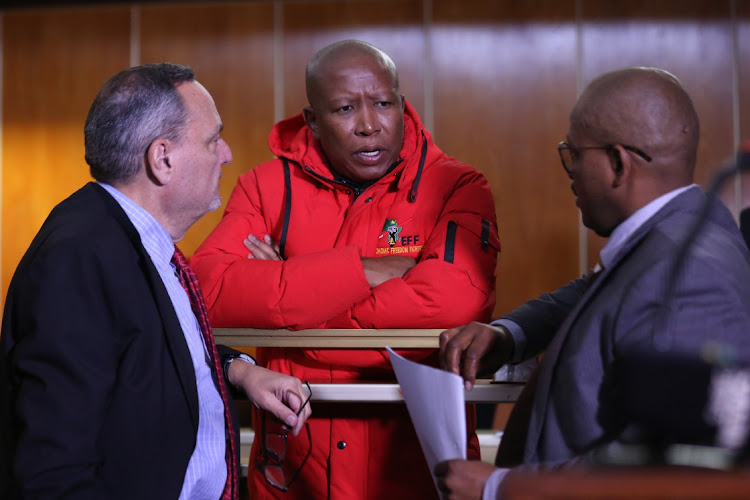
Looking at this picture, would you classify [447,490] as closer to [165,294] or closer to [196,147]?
[165,294]

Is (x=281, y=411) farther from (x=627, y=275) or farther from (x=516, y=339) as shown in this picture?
(x=627, y=275)

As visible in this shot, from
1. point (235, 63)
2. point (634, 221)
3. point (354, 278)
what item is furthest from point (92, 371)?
point (235, 63)

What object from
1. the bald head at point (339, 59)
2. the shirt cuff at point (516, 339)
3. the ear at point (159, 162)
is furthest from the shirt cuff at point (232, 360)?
the bald head at point (339, 59)

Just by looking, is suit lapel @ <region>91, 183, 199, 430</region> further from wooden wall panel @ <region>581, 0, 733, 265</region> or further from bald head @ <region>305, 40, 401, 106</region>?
wooden wall panel @ <region>581, 0, 733, 265</region>

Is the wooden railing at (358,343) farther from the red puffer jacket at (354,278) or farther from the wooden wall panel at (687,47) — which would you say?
the wooden wall panel at (687,47)

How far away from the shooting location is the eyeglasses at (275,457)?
1.92m

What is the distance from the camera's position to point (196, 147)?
1695 mm

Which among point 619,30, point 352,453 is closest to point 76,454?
point 352,453

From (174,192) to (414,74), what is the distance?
3.96 metres

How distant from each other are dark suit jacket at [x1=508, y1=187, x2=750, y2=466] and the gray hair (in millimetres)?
891

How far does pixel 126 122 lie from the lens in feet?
5.23

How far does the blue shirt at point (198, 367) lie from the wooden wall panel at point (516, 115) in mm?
3814

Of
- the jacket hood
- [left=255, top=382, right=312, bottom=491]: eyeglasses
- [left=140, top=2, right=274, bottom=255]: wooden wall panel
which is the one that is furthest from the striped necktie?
[left=140, top=2, right=274, bottom=255]: wooden wall panel

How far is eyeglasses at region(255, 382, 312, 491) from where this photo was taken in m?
1.92
